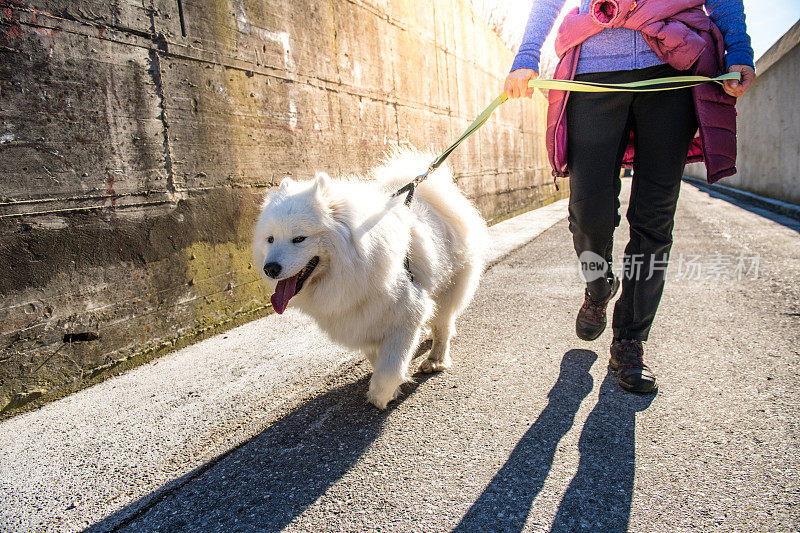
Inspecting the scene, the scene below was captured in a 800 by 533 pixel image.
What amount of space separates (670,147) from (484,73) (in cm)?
728

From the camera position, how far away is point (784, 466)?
1739 millimetres

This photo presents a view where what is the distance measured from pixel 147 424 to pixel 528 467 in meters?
1.73

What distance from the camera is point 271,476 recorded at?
1879 millimetres

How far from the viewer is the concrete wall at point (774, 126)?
10.3m

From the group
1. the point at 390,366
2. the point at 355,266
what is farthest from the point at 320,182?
the point at 390,366

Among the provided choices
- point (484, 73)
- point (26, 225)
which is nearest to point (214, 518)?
point (26, 225)

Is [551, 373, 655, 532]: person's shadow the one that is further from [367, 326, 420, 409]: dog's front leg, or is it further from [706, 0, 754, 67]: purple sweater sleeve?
[706, 0, 754, 67]: purple sweater sleeve

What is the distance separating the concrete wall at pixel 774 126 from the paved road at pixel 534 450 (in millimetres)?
9700

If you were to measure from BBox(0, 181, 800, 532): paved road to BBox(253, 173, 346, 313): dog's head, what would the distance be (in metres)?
0.64

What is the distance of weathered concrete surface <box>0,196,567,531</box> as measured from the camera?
5.92ft

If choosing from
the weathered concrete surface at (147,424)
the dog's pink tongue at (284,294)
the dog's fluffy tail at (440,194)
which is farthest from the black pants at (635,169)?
the weathered concrete surface at (147,424)

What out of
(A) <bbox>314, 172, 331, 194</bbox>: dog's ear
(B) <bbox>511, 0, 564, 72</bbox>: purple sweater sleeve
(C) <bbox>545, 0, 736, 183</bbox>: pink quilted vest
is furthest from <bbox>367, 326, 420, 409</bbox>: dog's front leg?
(C) <bbox>545, 0, 736, 183</bbox>: pink quilted vest

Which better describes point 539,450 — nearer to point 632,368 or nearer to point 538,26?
point 632,368

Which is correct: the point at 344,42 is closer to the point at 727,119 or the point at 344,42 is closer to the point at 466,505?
the point at 727,119
